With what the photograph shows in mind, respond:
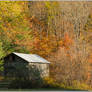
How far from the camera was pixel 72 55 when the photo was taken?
34156 mm

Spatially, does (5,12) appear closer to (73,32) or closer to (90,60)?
(90,60)

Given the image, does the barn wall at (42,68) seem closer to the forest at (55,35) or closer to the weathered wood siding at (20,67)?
the weathered wood siding at (20,67)

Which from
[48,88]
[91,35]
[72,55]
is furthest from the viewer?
[91,35]

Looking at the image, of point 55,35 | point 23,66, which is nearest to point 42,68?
point 23,66

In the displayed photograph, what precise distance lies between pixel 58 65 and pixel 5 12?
9.63 m

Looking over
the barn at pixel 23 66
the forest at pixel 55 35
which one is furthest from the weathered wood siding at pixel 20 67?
the forest at pixel 55 35

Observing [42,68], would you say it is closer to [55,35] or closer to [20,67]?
[20,67]

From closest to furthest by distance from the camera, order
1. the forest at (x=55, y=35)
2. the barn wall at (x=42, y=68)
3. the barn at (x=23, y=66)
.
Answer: the forest at (x=55, y=35) → the barn at (x=23, y=66) → the barn wall at (x=42, y=68)

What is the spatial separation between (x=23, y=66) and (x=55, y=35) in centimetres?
1895

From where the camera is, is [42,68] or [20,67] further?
[42,68]

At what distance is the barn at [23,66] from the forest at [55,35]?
1099 millimetres

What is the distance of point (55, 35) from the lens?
169 ft

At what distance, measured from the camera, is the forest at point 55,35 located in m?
32.8

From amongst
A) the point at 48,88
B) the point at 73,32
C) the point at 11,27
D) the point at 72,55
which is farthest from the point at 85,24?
the point at 48,88
